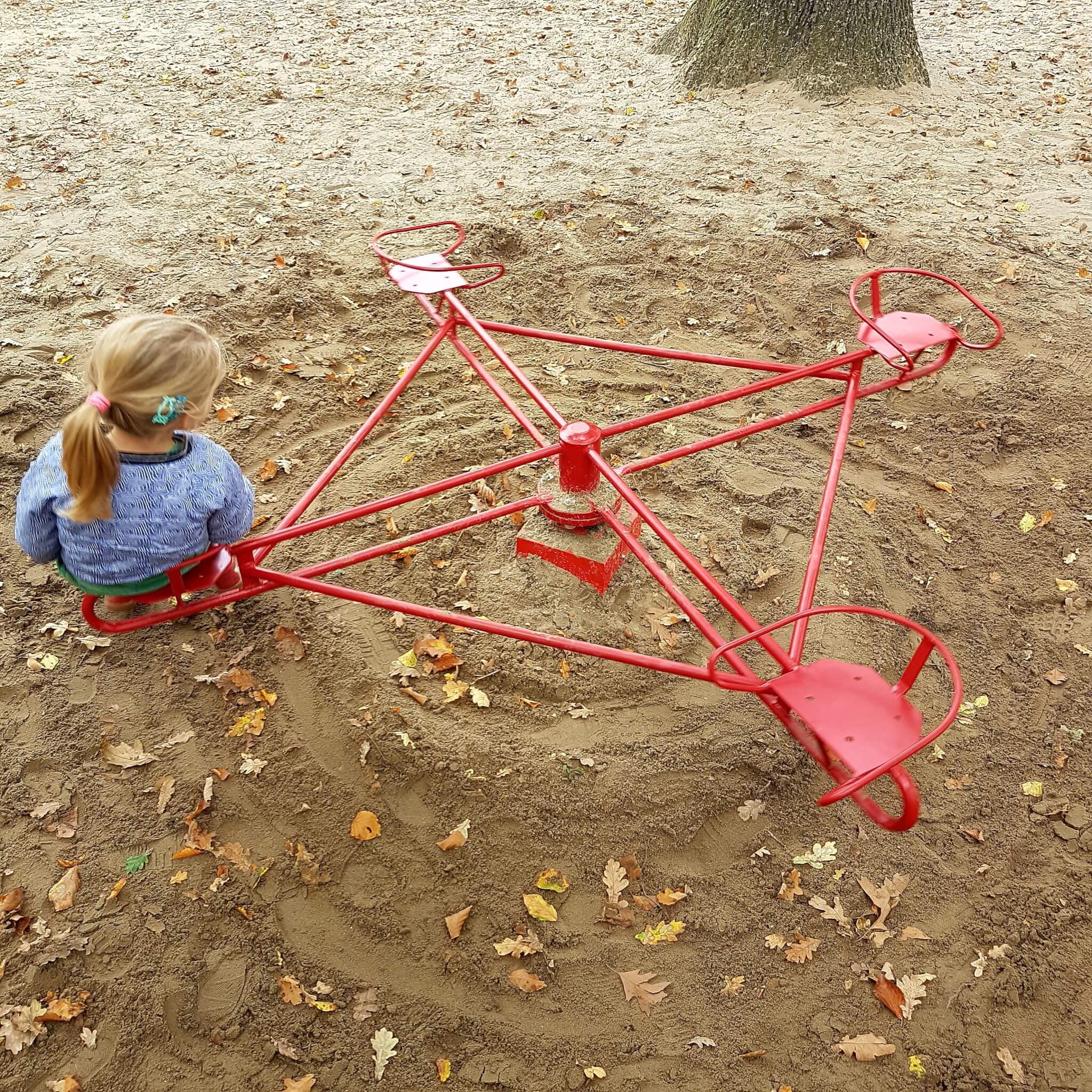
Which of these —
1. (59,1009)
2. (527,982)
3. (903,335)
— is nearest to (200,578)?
(59,1009)

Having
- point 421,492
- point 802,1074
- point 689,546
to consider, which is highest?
point 421,492

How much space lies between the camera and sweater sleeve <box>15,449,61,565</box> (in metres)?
2.21

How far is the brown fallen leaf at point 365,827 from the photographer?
280 cm

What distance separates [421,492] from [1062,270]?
14.8 ft

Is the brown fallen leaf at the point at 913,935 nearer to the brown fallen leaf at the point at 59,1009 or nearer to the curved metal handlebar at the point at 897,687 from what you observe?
the curved metal handlebar at the point at 897,687

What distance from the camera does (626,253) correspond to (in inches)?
210

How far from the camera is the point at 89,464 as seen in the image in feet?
6.71

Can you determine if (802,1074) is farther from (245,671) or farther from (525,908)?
(245,671)

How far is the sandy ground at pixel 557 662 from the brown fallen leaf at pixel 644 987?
0.08 ft

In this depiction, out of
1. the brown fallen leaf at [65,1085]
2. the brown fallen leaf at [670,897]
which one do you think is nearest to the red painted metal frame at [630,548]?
the brown fallen leaf at [670,897]

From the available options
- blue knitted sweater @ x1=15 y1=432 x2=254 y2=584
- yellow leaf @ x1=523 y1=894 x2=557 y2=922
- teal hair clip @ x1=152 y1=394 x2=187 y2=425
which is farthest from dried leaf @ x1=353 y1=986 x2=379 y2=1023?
teal hair clip @ x1=152 y1=394 x2=187 y2=425

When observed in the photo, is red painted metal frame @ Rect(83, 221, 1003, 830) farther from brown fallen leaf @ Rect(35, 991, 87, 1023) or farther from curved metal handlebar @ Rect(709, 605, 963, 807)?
brown fallen leaf @ Rect(35, 991, 87, 1023)

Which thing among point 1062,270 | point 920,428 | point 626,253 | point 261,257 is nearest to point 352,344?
point 261,257

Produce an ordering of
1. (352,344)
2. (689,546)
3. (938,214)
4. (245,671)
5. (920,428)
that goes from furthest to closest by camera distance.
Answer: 1. (938,214)
2. (352,344)
3. (920,428)
4. (689,546)
5. (245,671)
